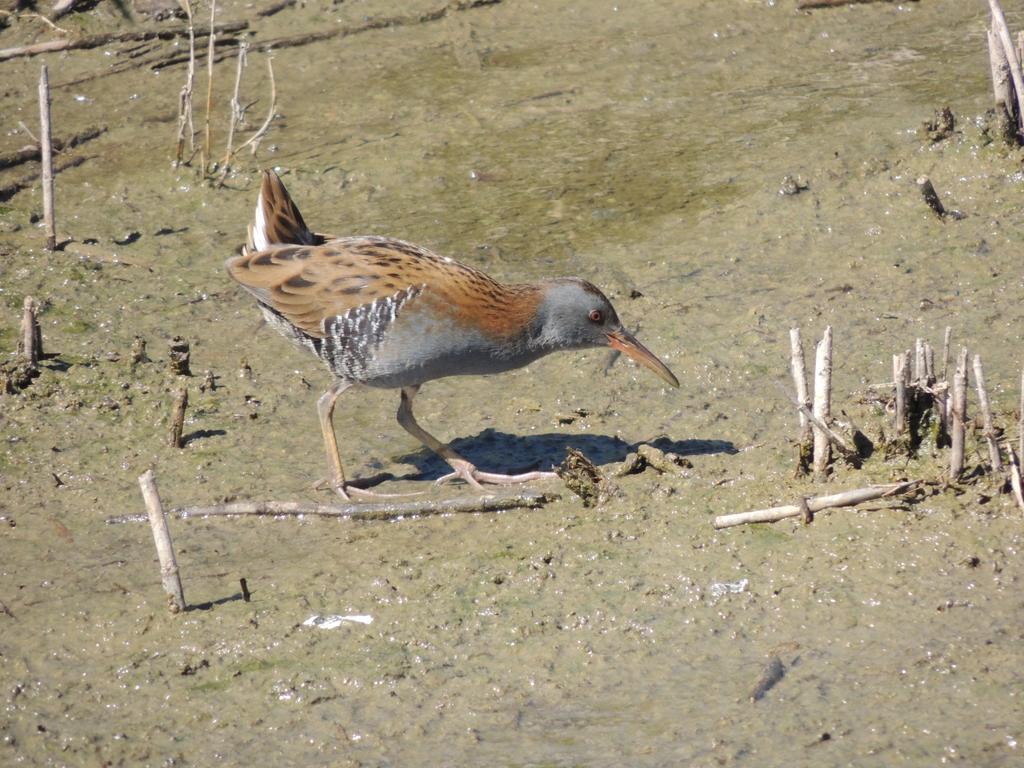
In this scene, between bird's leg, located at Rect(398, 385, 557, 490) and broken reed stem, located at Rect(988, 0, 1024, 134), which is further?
broken reed stem, located at Rect(988, 0, 1024, 134)

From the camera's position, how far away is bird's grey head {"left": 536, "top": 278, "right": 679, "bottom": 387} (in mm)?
5825

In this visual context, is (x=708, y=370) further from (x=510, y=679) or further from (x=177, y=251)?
(x=177, y=251)

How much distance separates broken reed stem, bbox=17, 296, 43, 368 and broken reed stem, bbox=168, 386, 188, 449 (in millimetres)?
850

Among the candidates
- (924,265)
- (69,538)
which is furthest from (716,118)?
(69,538)

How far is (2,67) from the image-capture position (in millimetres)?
9273

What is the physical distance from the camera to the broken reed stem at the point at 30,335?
243 inches

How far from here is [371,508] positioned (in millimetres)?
5332

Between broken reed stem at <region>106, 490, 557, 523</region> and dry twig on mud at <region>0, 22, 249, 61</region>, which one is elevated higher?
dry twig on mud at <region>0, 22, 249, 61</region>

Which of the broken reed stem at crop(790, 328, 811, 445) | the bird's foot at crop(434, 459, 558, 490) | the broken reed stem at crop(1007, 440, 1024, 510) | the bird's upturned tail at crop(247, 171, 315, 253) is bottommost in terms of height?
the bird's foot at crop(434, 459, 558, 490)

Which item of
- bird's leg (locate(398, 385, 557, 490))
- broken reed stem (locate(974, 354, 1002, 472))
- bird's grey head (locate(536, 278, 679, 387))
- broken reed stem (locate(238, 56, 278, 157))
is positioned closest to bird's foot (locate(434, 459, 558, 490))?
bird's leg (locate(398, 385, 557, 490))

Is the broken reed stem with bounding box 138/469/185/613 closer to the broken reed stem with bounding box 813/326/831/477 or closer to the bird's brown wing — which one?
the bird's brown wing

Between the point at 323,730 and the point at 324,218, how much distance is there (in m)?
4.17

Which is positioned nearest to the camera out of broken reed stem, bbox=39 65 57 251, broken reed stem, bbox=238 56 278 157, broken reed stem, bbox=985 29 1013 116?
broken reed stem, bbox=985 29 1013 116

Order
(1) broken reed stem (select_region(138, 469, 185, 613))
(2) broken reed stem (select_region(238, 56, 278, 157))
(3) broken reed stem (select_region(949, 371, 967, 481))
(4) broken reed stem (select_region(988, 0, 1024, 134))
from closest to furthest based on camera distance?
(1) broken reed stem (select_region(138, 469, 185, 613)) < (3) broken reed stem (select_region(949, 371, 967, 481)) < (4) broken reed stem (select_region(988, 0, 1024, 134)) < (2) broken reed stem (select_region(238, 56, 278, 157))
